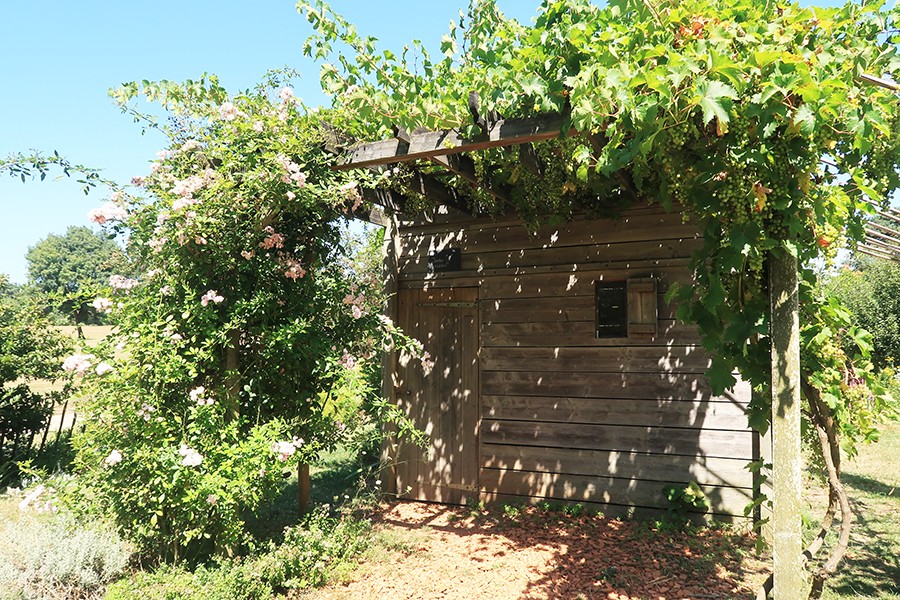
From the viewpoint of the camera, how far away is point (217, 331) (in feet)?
11.0

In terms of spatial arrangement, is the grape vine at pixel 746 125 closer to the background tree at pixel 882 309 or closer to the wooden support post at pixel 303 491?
the wooden support post at pixel 303 491

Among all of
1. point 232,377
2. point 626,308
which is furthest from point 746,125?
point 232,377

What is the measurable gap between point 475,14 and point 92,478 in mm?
3637

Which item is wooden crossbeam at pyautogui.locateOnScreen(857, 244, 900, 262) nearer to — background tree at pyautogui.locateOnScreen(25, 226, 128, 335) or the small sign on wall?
the small sign on wall

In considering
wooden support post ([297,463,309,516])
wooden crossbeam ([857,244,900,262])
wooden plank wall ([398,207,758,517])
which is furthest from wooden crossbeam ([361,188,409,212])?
wooden crossbeam ([857,244,900,262])

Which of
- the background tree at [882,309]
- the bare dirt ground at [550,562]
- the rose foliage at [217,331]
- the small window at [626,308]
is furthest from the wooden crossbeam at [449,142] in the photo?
the background tree at [882,309]

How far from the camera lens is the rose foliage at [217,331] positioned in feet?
10.4

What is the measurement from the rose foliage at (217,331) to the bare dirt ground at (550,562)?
946mm

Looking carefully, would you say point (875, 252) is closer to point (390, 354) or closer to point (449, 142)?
point (449, 142)

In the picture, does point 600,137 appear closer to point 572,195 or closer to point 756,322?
point 756,322

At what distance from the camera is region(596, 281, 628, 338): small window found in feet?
15.5

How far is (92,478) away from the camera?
3.26 m

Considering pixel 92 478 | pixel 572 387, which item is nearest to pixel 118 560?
pixel 92 478

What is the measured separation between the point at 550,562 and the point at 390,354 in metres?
2.57
